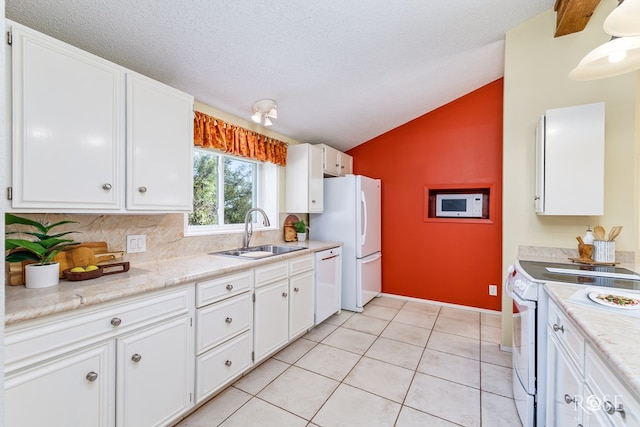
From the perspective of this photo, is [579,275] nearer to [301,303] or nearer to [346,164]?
[301,303]

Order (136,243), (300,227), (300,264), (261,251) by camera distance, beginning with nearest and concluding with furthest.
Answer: (136,243) → (300,264) → (261,251) → (300,227)

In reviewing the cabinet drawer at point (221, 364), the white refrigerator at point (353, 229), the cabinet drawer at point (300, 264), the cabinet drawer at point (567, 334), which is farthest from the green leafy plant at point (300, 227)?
the cabinet drawer at point (567, 334)

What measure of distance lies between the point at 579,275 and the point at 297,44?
7.50 ft

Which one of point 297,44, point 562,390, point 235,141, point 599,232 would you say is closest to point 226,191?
point 235,141

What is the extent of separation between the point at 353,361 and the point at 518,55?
9.54ft

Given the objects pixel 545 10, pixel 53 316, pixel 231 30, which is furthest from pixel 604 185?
pixel 53 316

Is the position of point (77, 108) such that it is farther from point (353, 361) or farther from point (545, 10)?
point (545, 10)

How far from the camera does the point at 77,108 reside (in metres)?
1.38

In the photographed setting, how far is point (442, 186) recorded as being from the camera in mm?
3615

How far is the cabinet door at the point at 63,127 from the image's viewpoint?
122cm

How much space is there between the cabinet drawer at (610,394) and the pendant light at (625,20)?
3.99 ft

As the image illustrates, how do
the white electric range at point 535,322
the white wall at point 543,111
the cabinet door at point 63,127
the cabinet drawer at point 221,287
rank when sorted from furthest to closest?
the white wall at point 543,111
the cabinet drawer at point 221,287
the white electric range at point 535,322
the cabinet door at point 63,127

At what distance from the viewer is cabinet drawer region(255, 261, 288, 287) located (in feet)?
7.11

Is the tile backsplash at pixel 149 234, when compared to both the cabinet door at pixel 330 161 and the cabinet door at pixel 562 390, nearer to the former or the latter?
the cabinet door at pixel 330 161
